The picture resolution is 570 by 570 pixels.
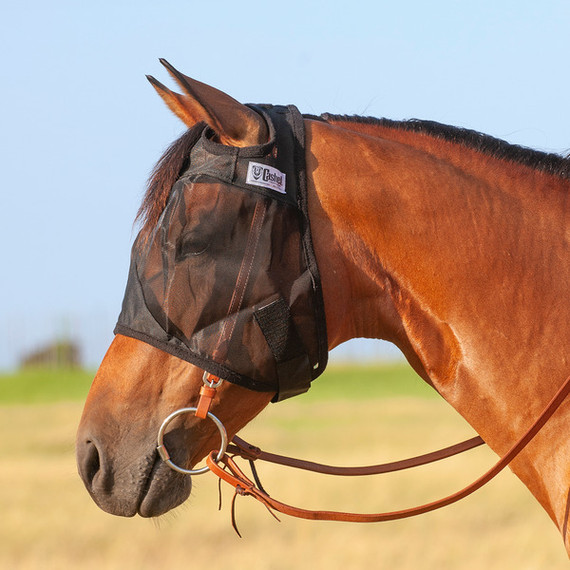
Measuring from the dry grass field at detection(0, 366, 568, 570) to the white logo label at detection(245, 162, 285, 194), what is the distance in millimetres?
5805

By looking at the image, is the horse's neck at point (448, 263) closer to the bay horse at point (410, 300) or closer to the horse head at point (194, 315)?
the bay horse at point (410, 300)

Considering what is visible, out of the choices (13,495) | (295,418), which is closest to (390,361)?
(295,418)

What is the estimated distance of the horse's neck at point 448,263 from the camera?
11.0 feet

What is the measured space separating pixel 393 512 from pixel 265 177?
1526 millimetres

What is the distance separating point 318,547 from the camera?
11.7m

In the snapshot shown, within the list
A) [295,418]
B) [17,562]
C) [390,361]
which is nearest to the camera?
[17,562]

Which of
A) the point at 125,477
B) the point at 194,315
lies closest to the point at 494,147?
the point at 194,315

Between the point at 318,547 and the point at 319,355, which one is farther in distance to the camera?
the point at 318,547

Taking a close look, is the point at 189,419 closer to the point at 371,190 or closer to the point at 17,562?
the point at 371,190

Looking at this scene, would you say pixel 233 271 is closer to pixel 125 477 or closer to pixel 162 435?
pixel 162 435

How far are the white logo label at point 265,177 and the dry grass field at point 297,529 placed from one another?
229 inches

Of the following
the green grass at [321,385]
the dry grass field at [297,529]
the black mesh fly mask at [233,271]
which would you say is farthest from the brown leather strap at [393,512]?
the green grass at [321,385]

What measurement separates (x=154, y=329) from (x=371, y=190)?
1068mm

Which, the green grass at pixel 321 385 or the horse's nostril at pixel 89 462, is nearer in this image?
the horse's nostril at pixel 89 462
